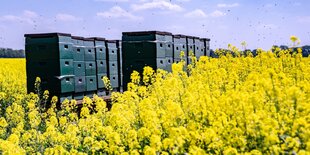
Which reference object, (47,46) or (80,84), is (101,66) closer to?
(80,84)

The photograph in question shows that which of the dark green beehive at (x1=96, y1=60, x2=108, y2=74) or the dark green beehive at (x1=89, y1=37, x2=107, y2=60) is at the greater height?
the dark green beehive at (x1=89, y1=37, x2=107, y2=60)

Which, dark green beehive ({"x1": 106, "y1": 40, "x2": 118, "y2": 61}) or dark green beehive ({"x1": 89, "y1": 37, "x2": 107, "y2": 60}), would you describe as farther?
dark green beehive ({"x1": 106, "y1": 40, "x2": 118, "y2": 61})

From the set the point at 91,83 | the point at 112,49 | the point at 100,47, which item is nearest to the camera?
the point at 91,83

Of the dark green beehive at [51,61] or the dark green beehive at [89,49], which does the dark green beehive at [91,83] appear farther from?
the dark green beehive at [51,61]

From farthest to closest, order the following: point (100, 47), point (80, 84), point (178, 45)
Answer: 1. point (178, 45)
2. point (100, 47)
3. point (80, 84)


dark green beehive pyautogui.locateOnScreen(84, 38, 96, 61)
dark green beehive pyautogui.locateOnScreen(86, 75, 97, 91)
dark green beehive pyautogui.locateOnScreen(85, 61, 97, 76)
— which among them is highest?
dark green beehive pyautogui.locateOnScreen(84, 38, 96, 61)

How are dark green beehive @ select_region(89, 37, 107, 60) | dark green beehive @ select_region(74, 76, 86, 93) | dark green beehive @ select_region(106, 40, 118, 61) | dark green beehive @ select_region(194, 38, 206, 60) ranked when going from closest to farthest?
dark green beehive @ select_region(74, 76, 86, 93) < dark green beehive @ select_region(89, 37, 107, 60) < dark green beehive @ select_region(106, 40, 118, 61) < dark green beehive @ select_region(194, 38, 206, 60)

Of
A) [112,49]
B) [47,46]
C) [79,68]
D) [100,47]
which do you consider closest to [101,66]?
[100,47]

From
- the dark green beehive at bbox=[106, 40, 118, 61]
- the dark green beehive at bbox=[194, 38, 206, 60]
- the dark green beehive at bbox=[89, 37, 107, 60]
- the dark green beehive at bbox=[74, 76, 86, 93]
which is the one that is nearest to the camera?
the dark green beehive at bbox=[74, 76, 86, 93]

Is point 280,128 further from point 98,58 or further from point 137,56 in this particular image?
point 98,58

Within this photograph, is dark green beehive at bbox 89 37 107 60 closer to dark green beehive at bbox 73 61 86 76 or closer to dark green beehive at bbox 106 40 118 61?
dark green beehive at bbox 106 40 118 61

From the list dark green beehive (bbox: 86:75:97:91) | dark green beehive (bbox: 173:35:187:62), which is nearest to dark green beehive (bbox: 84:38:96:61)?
dark green beehive (bbox: 86:75:97:91)

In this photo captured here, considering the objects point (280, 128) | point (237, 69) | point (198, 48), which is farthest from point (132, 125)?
point (198, 48)

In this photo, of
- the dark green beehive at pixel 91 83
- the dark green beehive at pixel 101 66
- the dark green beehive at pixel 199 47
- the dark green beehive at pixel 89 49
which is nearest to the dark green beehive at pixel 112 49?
the dark green beehive at pixel 101 66
